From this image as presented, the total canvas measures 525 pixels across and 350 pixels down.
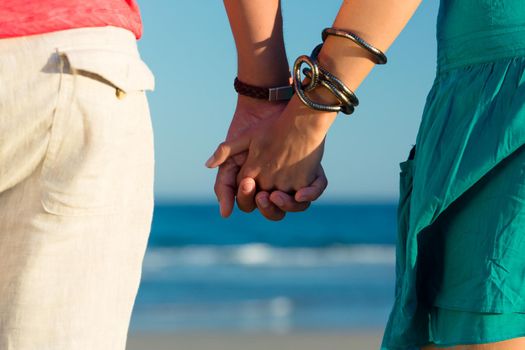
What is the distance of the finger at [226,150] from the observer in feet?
6.81

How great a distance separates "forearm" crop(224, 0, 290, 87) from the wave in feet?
45.1

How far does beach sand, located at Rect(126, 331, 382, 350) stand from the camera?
6.63 meters

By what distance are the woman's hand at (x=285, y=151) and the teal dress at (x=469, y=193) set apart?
12.2 inches

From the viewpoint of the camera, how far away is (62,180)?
4.05 feet

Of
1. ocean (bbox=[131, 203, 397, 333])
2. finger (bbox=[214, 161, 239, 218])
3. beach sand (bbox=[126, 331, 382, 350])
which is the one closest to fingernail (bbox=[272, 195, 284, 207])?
finger (bbox=[214, 161, 239, 218])

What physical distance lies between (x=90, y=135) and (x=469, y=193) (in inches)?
A: 26.2

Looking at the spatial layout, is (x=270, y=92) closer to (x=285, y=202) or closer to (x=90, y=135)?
(x=285, y=202)

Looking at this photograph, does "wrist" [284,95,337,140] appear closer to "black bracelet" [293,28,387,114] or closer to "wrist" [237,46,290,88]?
"black bracelet" [293,28,387,114]

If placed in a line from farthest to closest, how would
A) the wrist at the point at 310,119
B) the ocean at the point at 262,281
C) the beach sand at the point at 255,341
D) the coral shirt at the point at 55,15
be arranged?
the ocean at the point at 262,281 → the beach sand at the point at 255,341 → the wrist at the point at 310,119 → the coral shirt at the point at 55,15

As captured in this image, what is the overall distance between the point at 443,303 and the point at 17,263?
744 mm

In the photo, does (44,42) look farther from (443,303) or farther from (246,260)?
(246,260)

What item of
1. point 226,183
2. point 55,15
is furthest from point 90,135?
point 226,183

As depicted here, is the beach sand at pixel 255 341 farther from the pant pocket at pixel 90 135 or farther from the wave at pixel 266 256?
the wave at pixel 266 256

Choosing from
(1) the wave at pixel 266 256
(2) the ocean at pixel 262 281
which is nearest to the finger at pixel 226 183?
(2) the ocean at pixel 262 281
